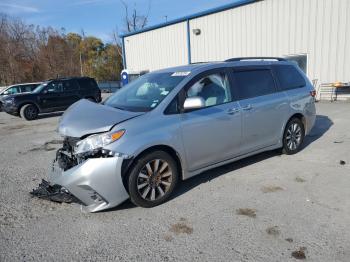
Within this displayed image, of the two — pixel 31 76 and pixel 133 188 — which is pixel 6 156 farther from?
pixel 31 76

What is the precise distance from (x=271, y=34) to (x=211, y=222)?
47.9 feet

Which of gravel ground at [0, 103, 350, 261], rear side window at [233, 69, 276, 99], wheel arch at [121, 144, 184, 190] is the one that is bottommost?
gravel ground at [0, 103, 350, 261]

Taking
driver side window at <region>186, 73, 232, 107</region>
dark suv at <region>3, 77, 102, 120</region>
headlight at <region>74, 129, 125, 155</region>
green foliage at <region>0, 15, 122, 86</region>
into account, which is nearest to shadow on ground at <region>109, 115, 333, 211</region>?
headlight at <region>74, 129, 125, 155</region>

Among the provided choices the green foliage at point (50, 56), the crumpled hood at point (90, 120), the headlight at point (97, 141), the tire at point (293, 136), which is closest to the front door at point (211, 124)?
the crumpled hood at point (90, 120)

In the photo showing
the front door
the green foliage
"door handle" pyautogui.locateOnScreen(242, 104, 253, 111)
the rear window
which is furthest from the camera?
the green foliage

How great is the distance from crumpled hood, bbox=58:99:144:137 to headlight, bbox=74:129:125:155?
0.23 feet

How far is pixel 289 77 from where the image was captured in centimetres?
607

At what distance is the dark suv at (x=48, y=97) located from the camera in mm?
14165

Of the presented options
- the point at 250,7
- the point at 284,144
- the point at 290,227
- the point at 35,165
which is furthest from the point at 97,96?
the point at 290,227

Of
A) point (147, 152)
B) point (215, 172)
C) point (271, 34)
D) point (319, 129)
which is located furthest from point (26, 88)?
point (147, 152)

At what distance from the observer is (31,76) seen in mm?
44812

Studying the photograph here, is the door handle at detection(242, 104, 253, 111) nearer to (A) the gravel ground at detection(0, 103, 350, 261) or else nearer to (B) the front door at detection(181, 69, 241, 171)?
(B) the front door at detection(181, 69, 241, 171)

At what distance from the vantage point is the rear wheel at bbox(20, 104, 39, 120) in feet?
46.5

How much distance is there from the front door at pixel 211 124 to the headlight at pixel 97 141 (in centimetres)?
93
